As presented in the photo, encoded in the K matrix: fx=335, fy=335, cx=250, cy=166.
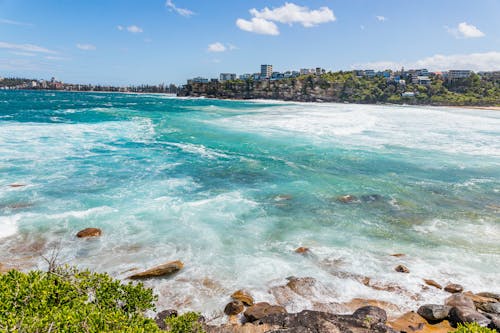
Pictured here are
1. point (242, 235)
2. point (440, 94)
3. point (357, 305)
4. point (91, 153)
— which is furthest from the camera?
point (440, 94)

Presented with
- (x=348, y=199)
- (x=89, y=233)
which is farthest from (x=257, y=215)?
(x=89, y=233)

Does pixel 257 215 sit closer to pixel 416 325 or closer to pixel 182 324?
pixel 416 325

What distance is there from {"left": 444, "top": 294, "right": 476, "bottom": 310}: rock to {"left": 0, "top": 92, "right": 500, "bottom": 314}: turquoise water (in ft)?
1.95

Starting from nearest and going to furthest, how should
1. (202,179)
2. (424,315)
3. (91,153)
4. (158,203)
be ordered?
1. (424,315)
2. (158,203)
3. (202,179)
4. (91,153)

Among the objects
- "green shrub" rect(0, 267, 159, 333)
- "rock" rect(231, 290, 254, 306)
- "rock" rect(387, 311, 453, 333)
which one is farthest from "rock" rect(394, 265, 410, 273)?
"green shrub" rect(0, 267, 159, 333)

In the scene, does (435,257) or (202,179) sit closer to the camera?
(435,257)

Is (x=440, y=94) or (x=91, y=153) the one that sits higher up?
(x=440, y=94)

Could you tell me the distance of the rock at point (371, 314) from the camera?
29.2 feet

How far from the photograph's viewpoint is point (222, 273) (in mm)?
12016

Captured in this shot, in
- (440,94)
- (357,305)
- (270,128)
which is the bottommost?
(357,305)

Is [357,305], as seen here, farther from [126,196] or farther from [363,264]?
[126,196]

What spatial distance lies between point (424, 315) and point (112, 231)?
12659mm

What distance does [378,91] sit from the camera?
16600cm

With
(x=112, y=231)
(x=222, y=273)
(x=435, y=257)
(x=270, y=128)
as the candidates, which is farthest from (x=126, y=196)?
(x=270, y=128)
